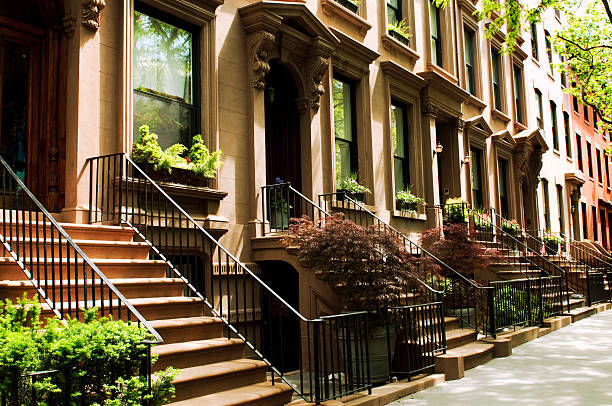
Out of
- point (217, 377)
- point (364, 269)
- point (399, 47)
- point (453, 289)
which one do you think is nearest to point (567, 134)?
point (399, 47)

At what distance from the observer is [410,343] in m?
8.66

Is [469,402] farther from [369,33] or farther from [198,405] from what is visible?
[369,33]

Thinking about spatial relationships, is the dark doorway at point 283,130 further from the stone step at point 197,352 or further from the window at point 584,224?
the window at point 584,224

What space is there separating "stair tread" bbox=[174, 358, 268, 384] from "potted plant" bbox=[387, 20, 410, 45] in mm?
11441

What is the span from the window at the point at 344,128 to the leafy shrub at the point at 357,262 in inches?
184

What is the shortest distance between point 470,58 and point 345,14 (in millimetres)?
9041

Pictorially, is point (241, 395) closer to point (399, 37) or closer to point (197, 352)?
point (197, 352)

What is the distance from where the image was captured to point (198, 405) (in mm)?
5844

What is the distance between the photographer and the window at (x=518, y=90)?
25328 mm

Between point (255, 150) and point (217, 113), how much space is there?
41.0 inches

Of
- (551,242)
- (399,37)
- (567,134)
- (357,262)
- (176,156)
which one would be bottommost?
(357,262)

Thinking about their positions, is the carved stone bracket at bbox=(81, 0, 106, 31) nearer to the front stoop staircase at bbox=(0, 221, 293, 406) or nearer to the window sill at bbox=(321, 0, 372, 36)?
the front stoop staircase at bbox=(0, 221, 293, 406)

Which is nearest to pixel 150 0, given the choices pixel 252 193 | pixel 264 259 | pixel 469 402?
pixel 252 193

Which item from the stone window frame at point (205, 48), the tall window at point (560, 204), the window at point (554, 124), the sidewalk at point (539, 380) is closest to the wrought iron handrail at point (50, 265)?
the stone window frame at point (205, 48)
